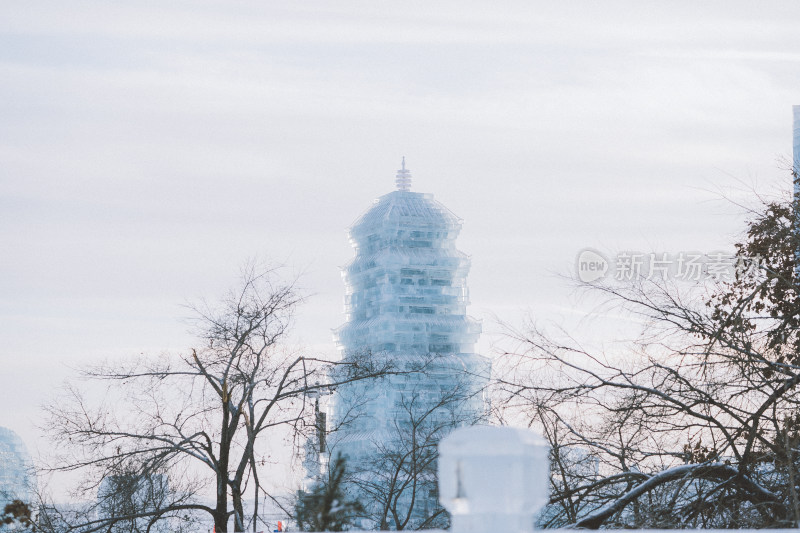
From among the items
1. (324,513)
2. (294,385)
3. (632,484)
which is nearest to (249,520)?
(294,385)

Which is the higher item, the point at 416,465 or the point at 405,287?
the point at 405,287

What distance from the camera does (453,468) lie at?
5.58ft

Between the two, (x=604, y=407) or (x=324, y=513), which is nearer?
(x=324, y=513)

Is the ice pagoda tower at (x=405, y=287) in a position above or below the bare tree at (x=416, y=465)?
above

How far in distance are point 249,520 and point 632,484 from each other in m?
8.97

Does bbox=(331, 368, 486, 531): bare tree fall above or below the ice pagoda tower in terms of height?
below

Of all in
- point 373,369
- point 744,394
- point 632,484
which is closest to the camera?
point 744,394

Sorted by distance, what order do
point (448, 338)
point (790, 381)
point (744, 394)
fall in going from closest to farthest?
point (790, 381) < point (744, 394) < point (448, 338)

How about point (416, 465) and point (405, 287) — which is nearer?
point (416, 465)

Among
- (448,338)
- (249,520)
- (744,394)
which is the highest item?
(448,338)

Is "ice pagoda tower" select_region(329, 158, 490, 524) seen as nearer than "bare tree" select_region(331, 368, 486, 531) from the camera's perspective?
No

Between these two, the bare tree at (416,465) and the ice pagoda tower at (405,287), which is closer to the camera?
the bare tree at (416,465)

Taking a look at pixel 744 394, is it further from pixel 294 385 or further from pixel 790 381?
pixel 294 385

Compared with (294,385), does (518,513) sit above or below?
below
